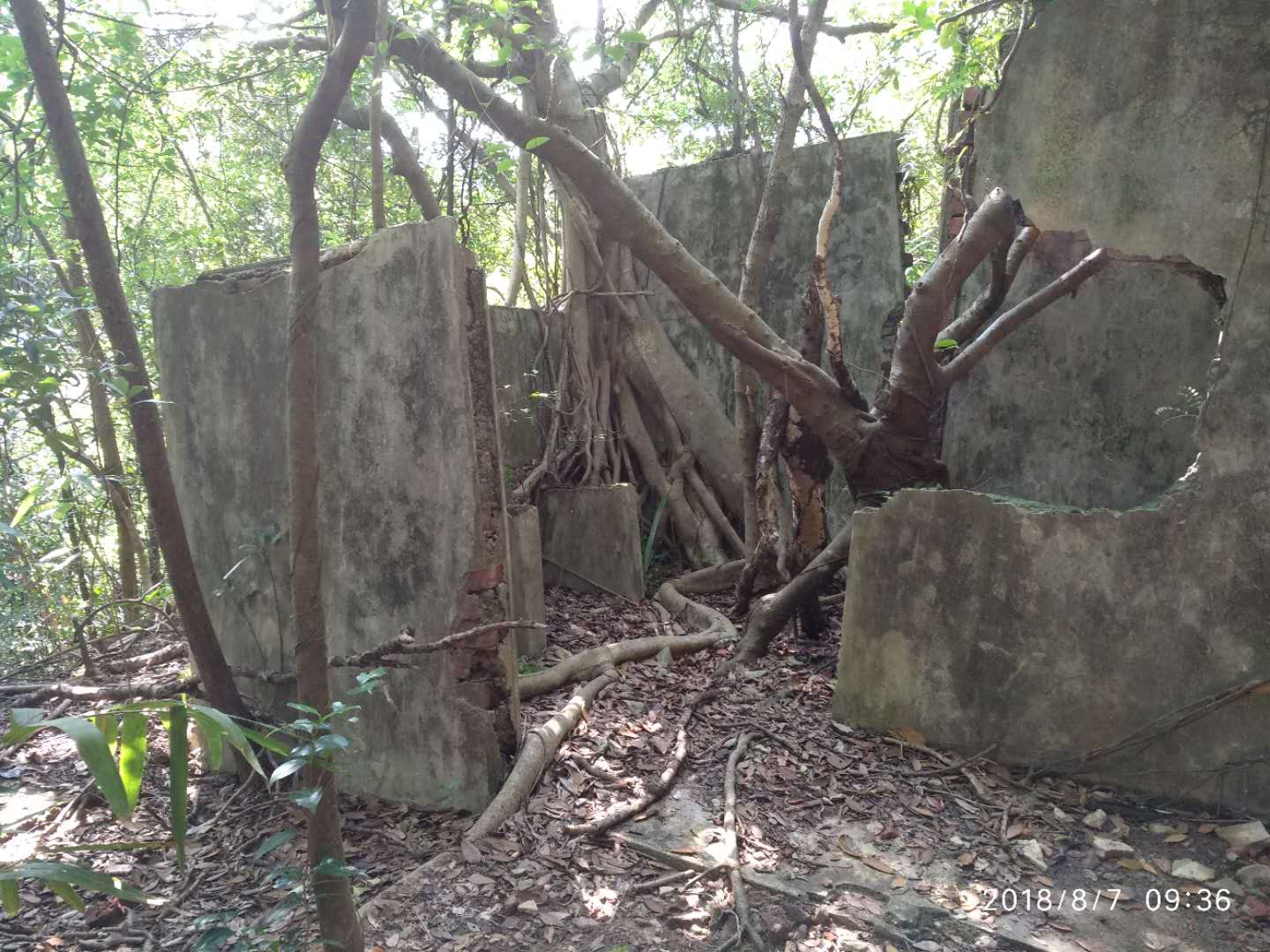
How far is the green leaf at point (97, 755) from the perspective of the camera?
123 centimetres

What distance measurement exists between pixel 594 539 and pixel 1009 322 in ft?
9.81

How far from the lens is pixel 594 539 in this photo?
6.12m

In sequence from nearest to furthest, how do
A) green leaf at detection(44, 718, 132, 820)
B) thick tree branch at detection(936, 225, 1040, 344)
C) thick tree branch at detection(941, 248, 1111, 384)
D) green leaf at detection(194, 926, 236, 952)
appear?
green leaf at detection(44, 718, 132, 820) → green leaf at detection(194, 926, 236, 952) → thick tree branch at detection(941, 248, 1111, 384) → thick tree branch at detection(936, 225, 1040, 344)

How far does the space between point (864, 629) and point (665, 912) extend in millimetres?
1630

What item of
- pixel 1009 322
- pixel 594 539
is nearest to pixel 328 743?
pixel 1009 322

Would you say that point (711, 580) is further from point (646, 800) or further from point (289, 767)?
point (289, 767)

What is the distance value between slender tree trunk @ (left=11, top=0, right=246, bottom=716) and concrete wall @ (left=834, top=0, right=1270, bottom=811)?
2786 mm

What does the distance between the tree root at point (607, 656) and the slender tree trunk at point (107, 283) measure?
67.6 inches

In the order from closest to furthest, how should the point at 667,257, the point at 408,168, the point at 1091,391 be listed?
the point at 667,257 → the point at 1091,391 → the point at 408,168

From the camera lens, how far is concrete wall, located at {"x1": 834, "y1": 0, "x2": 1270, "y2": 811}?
3277 millimetres

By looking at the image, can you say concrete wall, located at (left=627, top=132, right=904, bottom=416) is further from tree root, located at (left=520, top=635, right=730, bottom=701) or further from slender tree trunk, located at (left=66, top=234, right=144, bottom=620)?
slender tree trunk, located at (left=66, top=234, right=144, bottom=620)

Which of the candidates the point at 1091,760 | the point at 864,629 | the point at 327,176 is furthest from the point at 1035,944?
the point at 327,176

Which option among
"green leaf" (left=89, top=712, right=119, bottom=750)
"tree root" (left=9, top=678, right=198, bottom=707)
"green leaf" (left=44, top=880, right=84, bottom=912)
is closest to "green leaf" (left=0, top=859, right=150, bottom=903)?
"green leaf" (left=44, top=880, right=84, bottom=912)

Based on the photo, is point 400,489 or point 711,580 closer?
point 400,489
